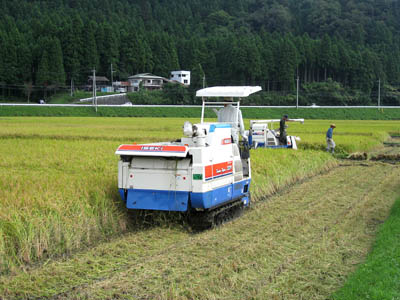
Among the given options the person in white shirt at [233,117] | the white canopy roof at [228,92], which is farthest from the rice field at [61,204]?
the white canopy roof at [228,92]

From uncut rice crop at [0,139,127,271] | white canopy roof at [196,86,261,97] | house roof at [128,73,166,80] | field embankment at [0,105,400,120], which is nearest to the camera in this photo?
uncut rice crop at [0,139,127,271]

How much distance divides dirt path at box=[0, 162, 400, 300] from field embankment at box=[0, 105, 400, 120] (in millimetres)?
48948

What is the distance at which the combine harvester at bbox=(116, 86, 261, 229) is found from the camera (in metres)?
8.73

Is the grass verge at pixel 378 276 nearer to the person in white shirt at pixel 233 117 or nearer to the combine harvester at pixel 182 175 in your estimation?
the combine harvester at pixel 182 175

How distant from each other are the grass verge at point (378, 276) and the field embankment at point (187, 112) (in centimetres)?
5095

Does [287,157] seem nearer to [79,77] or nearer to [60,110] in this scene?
[60,110]

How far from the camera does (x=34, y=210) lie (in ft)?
26.0

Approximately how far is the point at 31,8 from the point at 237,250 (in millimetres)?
128272

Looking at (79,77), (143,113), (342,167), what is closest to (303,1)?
(79,77)

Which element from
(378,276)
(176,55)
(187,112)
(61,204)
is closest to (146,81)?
(176,55)

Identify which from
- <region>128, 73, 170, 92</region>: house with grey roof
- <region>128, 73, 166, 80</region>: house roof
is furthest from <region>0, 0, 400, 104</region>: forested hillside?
<region>128, 73, 170, 92</region>: house with grey roof

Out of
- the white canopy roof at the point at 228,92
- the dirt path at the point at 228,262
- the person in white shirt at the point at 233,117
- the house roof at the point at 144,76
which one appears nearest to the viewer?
the dirt path at the point at 228,262

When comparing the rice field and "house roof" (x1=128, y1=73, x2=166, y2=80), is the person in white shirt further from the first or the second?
"house roof" (x1=128, y1=73, x2=166, y2=80)

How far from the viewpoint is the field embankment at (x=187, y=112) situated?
201ft
